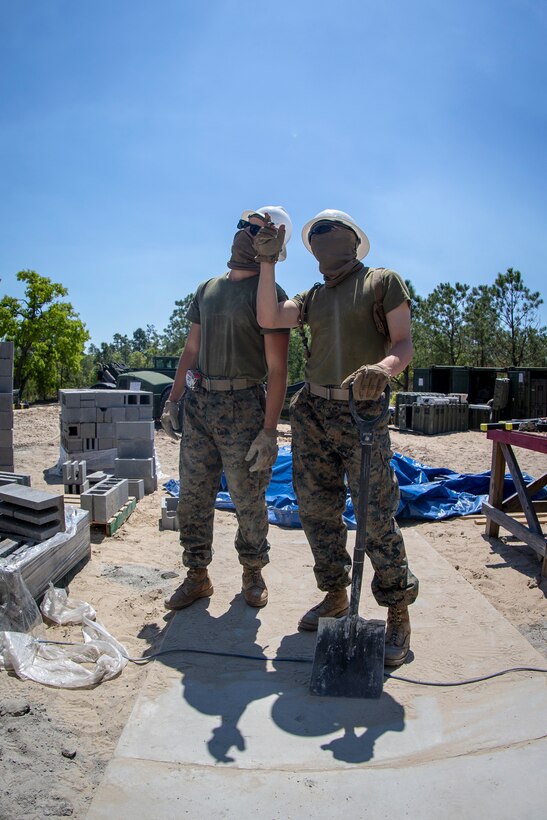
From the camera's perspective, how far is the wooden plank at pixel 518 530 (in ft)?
13.1

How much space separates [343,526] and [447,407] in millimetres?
12544

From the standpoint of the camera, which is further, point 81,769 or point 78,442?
point 78,442

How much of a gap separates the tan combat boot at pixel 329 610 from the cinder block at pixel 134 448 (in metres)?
4.28

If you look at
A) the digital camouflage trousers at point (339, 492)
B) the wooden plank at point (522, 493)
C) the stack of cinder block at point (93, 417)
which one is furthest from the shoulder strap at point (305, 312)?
the stack of cinder block at point (93, 417)

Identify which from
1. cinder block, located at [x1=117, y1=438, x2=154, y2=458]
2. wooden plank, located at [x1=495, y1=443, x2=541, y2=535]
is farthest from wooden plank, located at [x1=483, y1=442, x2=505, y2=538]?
Result: cinder block, located at [x1=117, y1=438, x2=154, y2=458]

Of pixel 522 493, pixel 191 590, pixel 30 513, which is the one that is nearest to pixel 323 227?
pixel 191 590

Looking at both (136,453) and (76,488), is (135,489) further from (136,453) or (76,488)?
(136,453)

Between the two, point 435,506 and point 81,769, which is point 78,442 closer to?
point 435,506

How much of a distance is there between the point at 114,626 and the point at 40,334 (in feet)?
81.3

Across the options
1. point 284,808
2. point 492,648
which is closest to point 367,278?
point 492,648

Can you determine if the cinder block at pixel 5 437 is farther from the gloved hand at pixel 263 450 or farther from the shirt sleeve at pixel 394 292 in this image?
the shirt sleeve at pixel 394 292

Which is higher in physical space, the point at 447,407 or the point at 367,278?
the point at 367,278

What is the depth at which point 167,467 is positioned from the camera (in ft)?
28.7

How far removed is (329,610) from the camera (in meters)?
2.97
